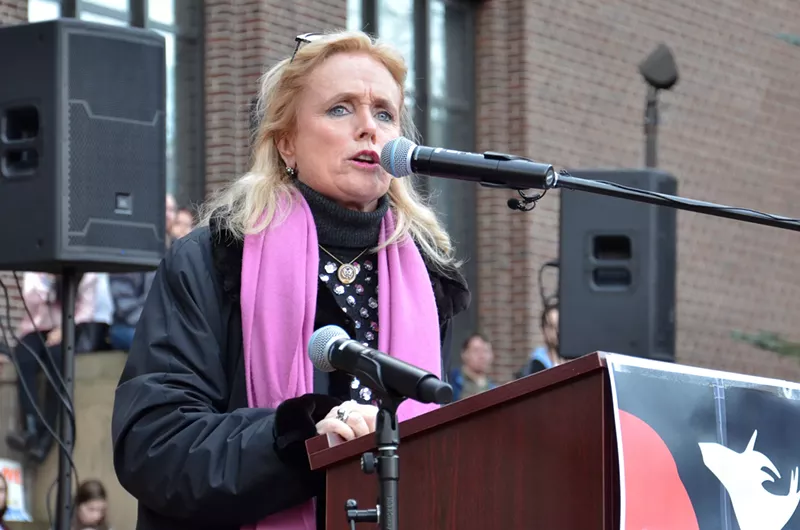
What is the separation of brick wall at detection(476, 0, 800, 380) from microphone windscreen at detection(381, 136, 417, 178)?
10829mm

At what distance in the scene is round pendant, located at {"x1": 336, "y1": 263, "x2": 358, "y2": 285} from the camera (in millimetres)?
3641

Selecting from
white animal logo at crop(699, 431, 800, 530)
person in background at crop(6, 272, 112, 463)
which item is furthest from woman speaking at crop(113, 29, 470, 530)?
person in background at crop(6, 272, 112, 463)

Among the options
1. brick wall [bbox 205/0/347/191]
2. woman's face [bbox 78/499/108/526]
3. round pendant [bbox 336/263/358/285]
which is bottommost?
woman's face [bbox 78/499/108/526]

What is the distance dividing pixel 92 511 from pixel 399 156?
5.01 meters

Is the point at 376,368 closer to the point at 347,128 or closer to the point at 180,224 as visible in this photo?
the point at 347,128

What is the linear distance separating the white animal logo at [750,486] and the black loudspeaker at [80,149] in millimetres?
4023

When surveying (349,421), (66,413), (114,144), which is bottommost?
(66,413)

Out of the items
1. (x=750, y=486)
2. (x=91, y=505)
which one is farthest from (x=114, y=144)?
(x=750, y=486)

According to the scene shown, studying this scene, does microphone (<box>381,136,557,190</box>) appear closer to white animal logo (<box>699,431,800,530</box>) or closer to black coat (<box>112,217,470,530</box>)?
black coat (<box>112,217,470,530</box>)

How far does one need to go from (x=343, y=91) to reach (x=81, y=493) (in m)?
4.54

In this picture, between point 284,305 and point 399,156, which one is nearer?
point 399,156

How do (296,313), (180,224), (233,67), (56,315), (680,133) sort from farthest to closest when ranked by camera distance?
(680,133) → (233,67) → (180,224) → (56,315) → (296,313)

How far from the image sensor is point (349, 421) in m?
3.06

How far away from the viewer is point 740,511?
8.96ft
